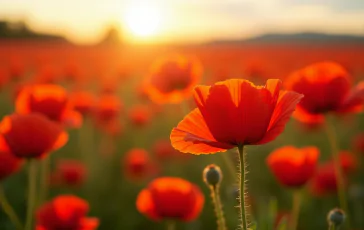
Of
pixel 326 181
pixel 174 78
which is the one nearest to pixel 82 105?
pixel 174 78

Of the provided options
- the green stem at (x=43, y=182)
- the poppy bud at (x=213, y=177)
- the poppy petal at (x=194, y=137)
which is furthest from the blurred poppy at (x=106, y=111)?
the poppy petal at (x=194, y=137)

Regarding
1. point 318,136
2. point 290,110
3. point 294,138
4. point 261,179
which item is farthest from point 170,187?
point 318,136

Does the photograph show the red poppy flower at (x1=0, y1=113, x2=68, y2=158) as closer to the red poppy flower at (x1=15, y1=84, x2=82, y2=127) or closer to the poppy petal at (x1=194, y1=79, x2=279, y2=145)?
the red poppy flower at (x1=15, y1=84, x2=82, y2=127)

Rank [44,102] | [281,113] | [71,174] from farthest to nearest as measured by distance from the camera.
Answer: [71,174], [44,102], [281,113]

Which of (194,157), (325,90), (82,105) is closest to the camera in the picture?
(325,90)

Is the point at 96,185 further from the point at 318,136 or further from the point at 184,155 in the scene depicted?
the point at 318,136

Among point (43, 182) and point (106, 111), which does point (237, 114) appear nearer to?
point (43, 182)

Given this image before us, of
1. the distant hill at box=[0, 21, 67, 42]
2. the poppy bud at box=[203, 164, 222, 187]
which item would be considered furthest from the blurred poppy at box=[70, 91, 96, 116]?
the distant hill at box=[0, 21, 67, 42]
